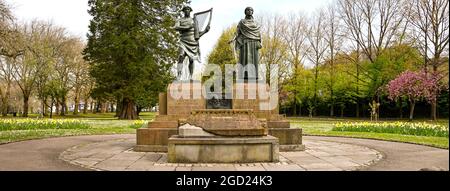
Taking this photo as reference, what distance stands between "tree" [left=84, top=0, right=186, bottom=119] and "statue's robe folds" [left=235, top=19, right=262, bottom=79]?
20533mm

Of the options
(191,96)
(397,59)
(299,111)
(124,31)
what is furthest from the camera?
(299,111)

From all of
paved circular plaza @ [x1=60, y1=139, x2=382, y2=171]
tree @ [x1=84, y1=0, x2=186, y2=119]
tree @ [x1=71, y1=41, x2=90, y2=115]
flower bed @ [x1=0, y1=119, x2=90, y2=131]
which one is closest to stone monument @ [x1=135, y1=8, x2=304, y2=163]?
paved circular plaza @ [x1=60, y1=139, x2=382, y2=171]

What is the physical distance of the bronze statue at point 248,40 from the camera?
11875 mm

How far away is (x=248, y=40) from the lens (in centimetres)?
1193

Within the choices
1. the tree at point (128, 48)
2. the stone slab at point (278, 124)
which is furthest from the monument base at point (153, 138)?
the tree at point (128, 48)

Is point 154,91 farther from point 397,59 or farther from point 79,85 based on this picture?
point 397,59

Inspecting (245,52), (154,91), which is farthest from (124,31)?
(245,52)

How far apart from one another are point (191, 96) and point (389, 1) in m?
30.5

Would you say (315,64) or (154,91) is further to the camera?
(315,64)

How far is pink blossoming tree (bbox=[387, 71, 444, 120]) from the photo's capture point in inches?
1095

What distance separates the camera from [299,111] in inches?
1927

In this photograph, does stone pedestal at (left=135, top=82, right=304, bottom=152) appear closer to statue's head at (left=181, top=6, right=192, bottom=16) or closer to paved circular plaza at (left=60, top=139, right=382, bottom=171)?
paved circular plaza at (left=60, top=139, right=382, bottom=171)

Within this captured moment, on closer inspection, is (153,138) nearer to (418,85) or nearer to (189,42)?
(189,42)
